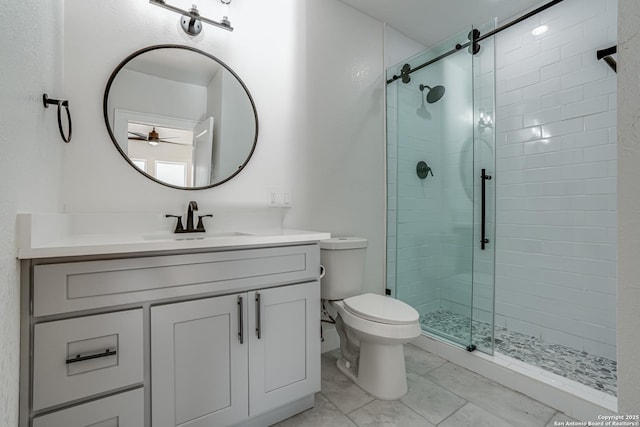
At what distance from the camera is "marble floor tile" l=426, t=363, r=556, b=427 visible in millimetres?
1419

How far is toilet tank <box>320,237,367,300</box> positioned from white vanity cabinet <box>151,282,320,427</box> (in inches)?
14.0

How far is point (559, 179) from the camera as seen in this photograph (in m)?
2.16

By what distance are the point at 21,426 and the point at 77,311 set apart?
1.11 feet

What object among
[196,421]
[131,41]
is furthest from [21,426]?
[131,41]

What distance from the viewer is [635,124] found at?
0.42m

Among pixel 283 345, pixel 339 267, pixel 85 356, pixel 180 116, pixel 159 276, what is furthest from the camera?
pixel 339 267

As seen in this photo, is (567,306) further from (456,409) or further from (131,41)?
(131,41)

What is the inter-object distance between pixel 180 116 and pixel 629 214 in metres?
1.77

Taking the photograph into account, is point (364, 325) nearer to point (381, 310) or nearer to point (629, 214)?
point (381, 310)

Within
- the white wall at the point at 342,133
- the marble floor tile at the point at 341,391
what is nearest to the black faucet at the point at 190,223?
the white wall at the point at 342,133

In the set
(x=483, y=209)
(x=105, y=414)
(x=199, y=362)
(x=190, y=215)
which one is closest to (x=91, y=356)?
(x=105, y=414)

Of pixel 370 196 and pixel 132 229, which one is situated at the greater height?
pixel 370 196

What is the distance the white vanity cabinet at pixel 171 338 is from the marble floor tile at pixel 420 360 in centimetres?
78

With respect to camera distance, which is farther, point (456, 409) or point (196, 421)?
point (456, 409)
